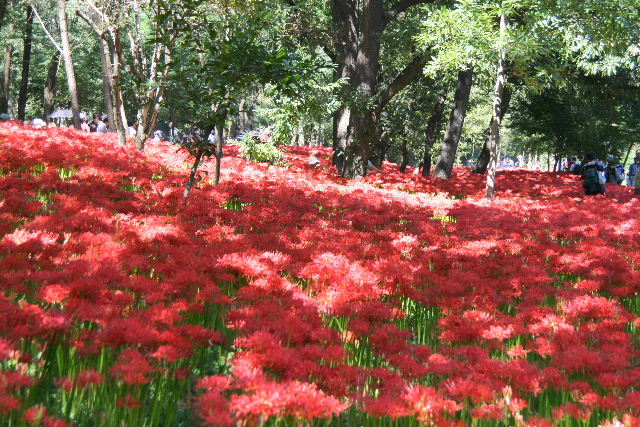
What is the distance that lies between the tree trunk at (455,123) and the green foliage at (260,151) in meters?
5.87

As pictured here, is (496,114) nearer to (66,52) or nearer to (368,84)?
(368,84)

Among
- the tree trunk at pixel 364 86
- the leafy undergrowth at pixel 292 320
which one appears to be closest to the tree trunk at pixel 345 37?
the tree trunk at pixel 364 86

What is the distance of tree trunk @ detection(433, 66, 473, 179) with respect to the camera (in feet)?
58.4

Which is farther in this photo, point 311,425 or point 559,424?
point 559,424

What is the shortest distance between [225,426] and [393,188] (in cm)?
1158

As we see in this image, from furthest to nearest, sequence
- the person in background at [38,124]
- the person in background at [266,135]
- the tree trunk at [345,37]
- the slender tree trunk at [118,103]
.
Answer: the tree trunk at [345,37]
the person in background at [38,124]
the person in background at [266,135]
the slender tree trunk at [118,103]

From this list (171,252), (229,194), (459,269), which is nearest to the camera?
(171,252)

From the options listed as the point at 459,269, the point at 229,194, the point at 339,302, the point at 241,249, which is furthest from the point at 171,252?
the point at 229,194

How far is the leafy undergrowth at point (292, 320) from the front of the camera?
256 centimetres

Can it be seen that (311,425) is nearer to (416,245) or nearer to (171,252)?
(171,252)

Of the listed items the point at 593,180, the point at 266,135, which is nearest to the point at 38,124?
the point at 266,135

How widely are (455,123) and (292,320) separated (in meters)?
15.8

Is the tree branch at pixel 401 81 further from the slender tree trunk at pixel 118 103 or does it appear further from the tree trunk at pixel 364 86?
the slender tree trunk at pixel 118 103

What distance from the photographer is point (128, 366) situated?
2.52 metres
